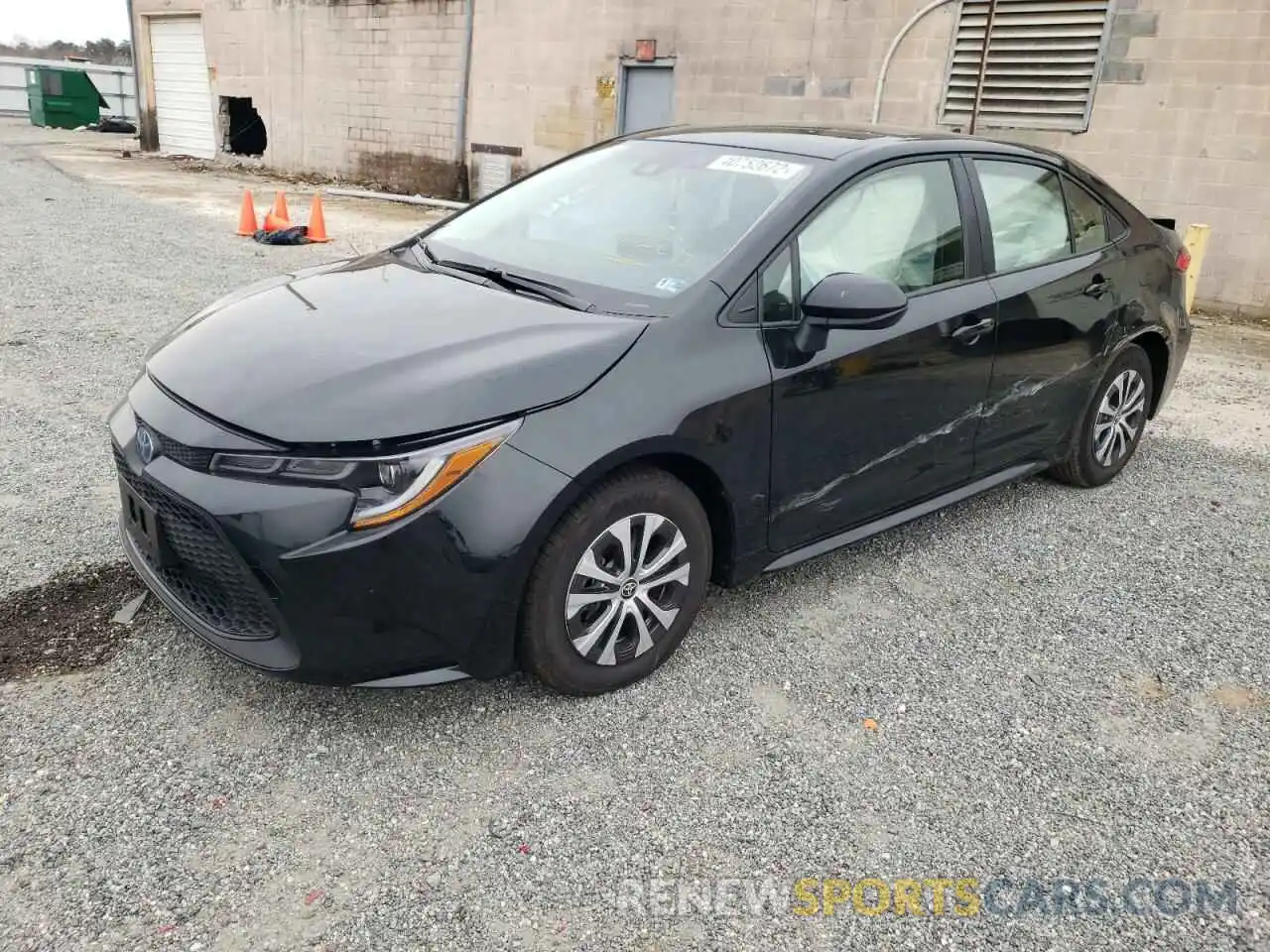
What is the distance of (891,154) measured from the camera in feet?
11.3

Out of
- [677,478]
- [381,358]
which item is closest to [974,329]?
[677,478]

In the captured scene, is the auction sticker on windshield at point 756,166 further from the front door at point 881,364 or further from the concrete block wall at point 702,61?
the concrete block wall at point 702,61

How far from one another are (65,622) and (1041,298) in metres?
3.68

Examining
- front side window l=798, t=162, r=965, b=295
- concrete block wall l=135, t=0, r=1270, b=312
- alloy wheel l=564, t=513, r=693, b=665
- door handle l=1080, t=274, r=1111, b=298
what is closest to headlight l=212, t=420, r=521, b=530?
alloy wheel l=564, t=513, r=693, b=665

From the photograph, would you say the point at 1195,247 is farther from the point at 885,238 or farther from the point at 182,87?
the point at 182,87

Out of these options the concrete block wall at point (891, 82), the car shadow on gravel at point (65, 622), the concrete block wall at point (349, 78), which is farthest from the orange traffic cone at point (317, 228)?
the car shadow on gravel at point (65, 622)

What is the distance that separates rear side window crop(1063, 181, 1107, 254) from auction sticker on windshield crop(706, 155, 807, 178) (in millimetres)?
1574

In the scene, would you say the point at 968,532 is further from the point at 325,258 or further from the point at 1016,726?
the point at 325,258

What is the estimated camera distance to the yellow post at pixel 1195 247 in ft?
27.6

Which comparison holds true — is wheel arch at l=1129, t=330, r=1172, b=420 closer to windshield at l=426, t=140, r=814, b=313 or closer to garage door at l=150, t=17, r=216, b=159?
windshield at l=426, t=140, r=814, b=313

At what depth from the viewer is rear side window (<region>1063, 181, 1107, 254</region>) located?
420 centimetres

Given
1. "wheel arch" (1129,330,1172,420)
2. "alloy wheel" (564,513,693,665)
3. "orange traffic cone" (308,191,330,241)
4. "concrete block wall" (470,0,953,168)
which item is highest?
"concrete block wall" (470,0,953,168)

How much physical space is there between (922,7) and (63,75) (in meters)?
30.2

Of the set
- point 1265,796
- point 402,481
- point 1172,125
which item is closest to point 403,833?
point 402,481
